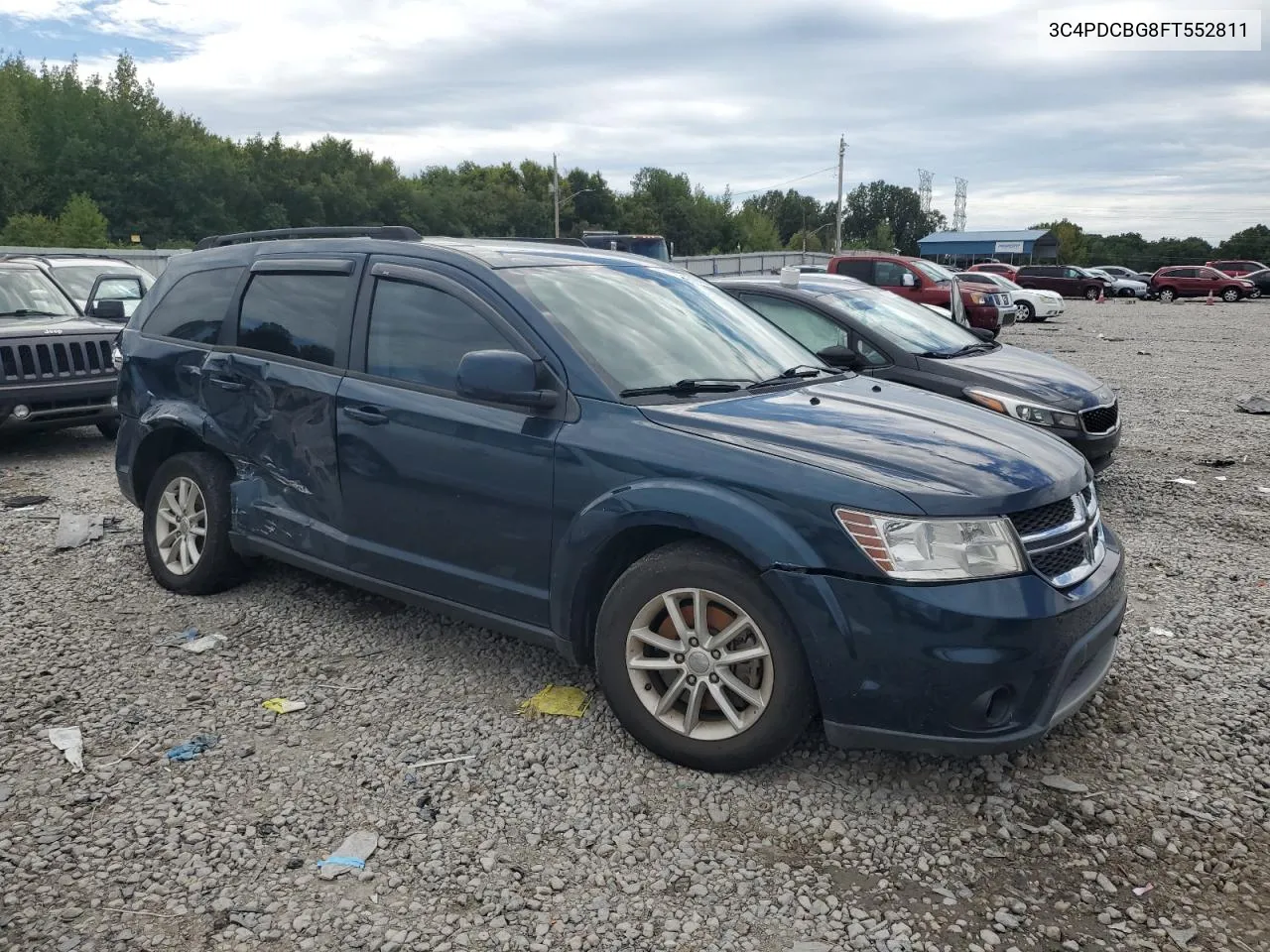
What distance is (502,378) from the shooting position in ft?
12.0

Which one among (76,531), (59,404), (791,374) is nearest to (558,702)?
(791,374)

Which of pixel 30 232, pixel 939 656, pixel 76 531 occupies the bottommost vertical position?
pixel 76 531

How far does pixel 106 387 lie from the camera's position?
9297 mm

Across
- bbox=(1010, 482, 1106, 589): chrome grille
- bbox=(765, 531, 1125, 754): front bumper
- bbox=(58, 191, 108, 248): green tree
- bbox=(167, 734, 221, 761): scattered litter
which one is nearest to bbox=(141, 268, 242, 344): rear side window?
bbox=(167, 734, 221, 761): scattered litter

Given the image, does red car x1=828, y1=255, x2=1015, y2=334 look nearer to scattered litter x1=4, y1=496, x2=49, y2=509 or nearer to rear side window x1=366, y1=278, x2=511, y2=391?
scattered litter x1=4, y1=496, x2=49, y2=509

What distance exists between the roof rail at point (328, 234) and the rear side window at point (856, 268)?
15.0 metres

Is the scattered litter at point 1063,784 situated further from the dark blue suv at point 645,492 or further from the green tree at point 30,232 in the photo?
the green tree at point 30,232

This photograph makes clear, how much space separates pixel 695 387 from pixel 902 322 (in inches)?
174

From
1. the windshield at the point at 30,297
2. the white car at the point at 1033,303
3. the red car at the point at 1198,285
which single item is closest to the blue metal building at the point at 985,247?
the red car at the point at 1198,285

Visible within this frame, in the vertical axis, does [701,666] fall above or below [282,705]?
above

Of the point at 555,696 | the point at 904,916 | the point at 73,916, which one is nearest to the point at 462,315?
the point at 555,696

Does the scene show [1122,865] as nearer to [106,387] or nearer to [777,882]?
[777,882]

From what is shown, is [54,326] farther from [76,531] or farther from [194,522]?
[194,522]

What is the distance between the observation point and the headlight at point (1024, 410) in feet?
22.3
